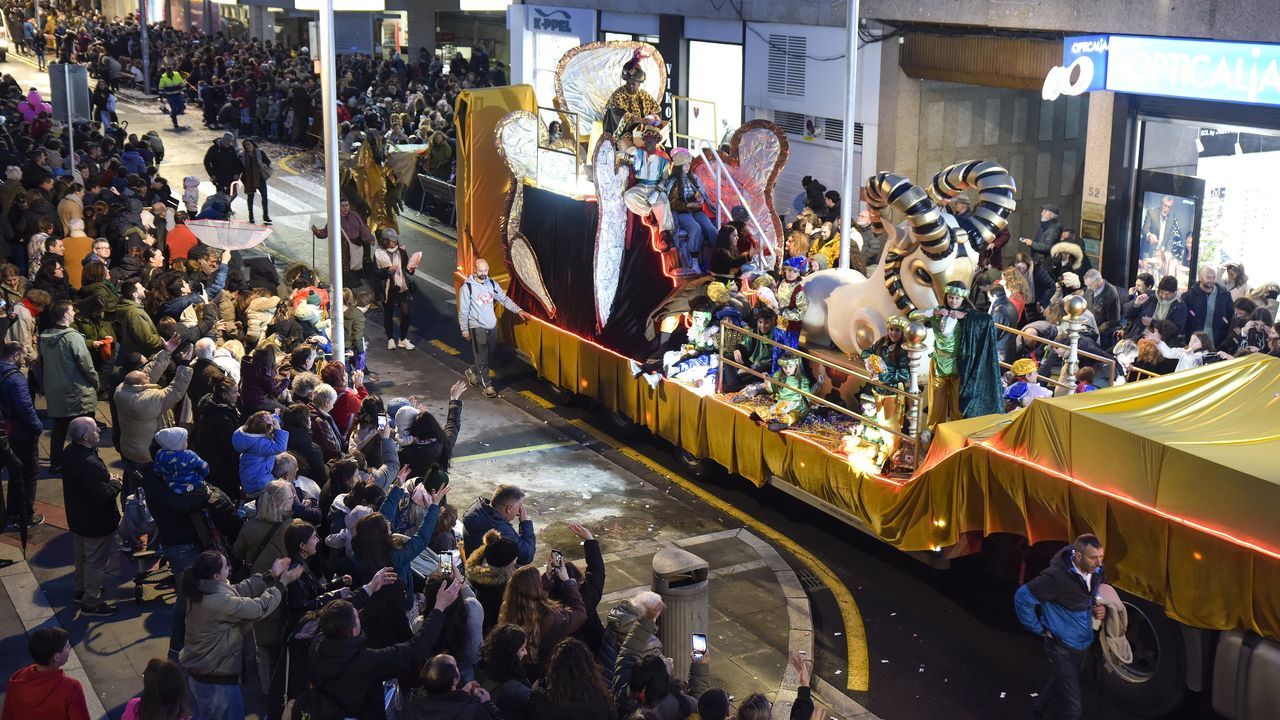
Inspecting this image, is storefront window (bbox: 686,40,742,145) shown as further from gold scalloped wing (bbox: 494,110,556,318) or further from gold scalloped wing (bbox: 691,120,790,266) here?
gold scalloped wing (bbox: 691,120,790,266)

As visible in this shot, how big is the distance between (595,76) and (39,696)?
10753 mm

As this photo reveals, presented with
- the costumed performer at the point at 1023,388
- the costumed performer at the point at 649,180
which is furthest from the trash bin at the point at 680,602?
the costumed performer at the point at 649,180

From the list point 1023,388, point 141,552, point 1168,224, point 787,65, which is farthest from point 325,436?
point 787,65

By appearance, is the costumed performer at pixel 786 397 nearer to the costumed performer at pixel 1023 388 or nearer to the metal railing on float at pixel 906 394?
the metal railing on float at pixel 906 394

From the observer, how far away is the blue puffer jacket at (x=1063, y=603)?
8898 millimetres

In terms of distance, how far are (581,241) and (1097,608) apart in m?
8.83

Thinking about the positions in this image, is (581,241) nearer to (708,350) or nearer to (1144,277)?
(708,350)

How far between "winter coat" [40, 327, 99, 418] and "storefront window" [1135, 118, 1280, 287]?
44.5 feet

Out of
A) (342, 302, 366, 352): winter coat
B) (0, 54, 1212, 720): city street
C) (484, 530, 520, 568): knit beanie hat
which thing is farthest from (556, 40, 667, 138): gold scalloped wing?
(484, 530, 520, 568): knit beanie hat

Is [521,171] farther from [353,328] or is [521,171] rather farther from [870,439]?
[870,439]

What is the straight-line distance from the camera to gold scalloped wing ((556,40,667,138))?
1641 cm

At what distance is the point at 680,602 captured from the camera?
990 cm

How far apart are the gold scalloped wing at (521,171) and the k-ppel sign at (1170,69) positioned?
7102 mm

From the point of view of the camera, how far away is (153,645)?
412 inches
